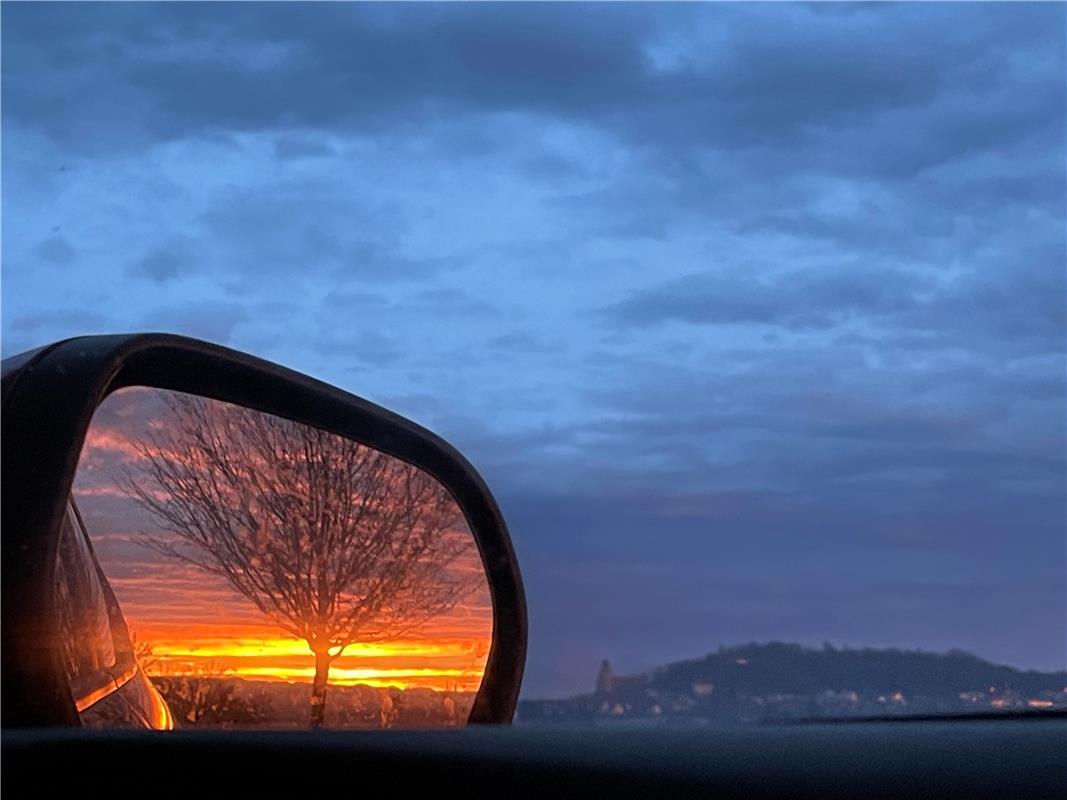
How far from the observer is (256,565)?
319cm

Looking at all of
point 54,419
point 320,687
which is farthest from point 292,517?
point 54,419

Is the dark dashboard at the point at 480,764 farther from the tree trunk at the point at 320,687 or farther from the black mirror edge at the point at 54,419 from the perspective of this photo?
the tree trunk at the point at 320,687

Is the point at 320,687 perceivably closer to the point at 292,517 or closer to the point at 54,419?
the point at 292,517

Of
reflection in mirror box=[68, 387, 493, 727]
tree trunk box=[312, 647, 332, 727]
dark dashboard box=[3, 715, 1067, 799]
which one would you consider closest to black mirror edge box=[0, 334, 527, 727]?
reflection in mirror box=[68, 387, 493, 727]

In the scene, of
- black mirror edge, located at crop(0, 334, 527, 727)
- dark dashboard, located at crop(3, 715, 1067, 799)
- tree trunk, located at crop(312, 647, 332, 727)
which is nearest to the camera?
dark dashboard, located at crop(3, 715, 1067, 799)

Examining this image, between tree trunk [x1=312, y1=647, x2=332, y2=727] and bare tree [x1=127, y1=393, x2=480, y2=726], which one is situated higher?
bare tree [x1=127, y1=393, x2=480, y2=726]

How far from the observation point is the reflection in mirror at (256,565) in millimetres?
2771

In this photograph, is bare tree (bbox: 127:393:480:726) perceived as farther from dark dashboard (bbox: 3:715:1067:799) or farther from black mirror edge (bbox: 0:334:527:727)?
dark dashboard (bbox: 3:715:1067:799)

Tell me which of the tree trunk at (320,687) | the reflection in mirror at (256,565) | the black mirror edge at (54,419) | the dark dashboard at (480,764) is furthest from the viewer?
the tree trunk at (320,687)

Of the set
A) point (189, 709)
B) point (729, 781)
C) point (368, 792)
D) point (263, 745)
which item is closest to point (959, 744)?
point (729, 781)

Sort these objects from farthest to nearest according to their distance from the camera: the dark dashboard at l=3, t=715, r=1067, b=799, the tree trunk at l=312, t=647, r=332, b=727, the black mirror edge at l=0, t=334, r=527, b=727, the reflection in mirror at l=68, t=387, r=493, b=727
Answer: the tree trunk at l=312, t=647, r=332, b=727 < the reflection in mirror at l=68, t=387, r=493, b=727 < the black mirror edge at l=0, t=334, r=527, b=727 < the dark dashboard at l=3, t=715, r=1067, b=799

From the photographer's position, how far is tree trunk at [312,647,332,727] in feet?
9.70

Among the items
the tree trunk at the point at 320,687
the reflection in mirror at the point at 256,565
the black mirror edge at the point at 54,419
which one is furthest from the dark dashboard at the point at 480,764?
the tree trunk at the point at 320,687

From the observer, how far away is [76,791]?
1.53 metres
